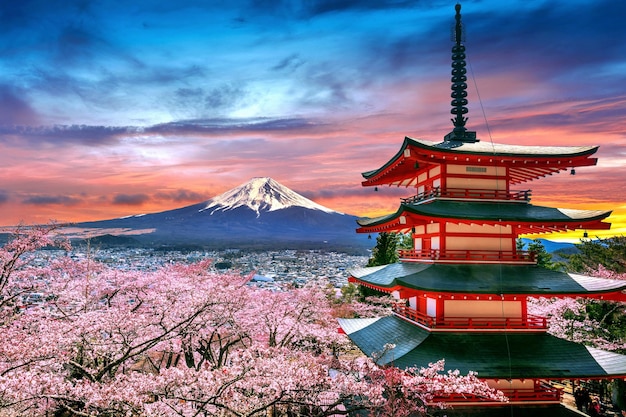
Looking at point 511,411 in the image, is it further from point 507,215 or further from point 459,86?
point 459,86

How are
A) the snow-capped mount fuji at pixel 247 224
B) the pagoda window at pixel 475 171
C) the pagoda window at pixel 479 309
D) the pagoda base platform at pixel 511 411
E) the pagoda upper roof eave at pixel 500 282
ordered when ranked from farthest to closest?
the snow-capped mount fuji at pixel 247 224
the pagoda window at pixel 475 171
the pagoda window at pixel 479 309
the pagoda upper roof eave at pixel 500 282
the pagoda base platform at pixel 511 411

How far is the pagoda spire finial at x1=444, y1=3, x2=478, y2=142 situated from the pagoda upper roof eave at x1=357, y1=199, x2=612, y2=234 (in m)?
2.81

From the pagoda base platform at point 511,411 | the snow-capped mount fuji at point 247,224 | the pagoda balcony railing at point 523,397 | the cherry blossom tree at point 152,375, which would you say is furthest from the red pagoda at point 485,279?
the snow-capped mount fuji at point 247,224

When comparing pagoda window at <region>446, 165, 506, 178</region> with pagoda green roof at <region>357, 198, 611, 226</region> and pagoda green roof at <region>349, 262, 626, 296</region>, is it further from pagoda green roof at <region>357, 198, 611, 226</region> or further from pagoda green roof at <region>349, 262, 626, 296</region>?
pagoda green roof at <region>349, 262, 626, 296</region>

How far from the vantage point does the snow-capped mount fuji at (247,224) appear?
10879 centimetres

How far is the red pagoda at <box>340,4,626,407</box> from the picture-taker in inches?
427

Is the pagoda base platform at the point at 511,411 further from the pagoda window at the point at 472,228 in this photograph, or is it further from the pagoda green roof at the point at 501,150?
the pagoda green roof at the point at 501,150

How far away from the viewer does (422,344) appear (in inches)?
443

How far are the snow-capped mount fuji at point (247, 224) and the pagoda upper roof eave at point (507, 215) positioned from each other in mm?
89102

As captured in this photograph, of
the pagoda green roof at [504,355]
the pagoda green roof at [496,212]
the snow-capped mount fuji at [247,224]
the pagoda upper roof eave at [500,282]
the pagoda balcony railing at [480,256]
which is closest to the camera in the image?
the pagoda green roof at [504,355]

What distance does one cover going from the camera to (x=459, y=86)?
14508 mm

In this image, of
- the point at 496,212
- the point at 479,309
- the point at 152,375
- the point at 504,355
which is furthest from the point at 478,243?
the point at 152,375

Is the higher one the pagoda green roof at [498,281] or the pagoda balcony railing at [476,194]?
the pagoda balcony railing at [476,194]

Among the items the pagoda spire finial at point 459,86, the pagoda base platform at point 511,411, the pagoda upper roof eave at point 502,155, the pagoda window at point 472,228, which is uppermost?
the pagoda spire finial at point 459,86
